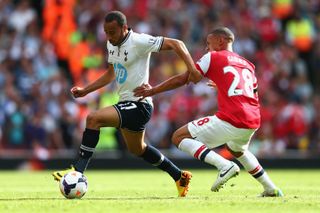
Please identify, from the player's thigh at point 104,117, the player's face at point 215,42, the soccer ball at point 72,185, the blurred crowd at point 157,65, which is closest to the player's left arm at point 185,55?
the player's face at point 215,42

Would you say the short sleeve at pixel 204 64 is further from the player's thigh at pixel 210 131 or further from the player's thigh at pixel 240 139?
the player's thigh at pixel 240 139

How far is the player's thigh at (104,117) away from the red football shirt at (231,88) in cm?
112

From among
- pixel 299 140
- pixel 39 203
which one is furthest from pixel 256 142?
pixel 39 203

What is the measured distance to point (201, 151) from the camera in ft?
33.8

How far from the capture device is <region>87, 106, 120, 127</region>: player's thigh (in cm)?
1020

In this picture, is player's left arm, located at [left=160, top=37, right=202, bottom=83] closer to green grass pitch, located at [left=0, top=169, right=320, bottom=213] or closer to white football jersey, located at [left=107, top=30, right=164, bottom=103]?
white football jersey, located at [left=107, top=30, right=164, bottom=103]

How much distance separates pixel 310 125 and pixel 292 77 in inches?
60.1

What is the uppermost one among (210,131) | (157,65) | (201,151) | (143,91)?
(143,91)

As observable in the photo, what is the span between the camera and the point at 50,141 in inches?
A: 811

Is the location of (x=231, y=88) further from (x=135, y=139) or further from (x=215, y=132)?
(x=135, y=139)

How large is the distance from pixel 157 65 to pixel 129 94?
10935 millimetres

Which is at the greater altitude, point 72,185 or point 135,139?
point 135,139

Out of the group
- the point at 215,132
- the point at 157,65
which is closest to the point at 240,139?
the point at 215,132

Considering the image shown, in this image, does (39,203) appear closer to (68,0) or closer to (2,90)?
(2,90)
